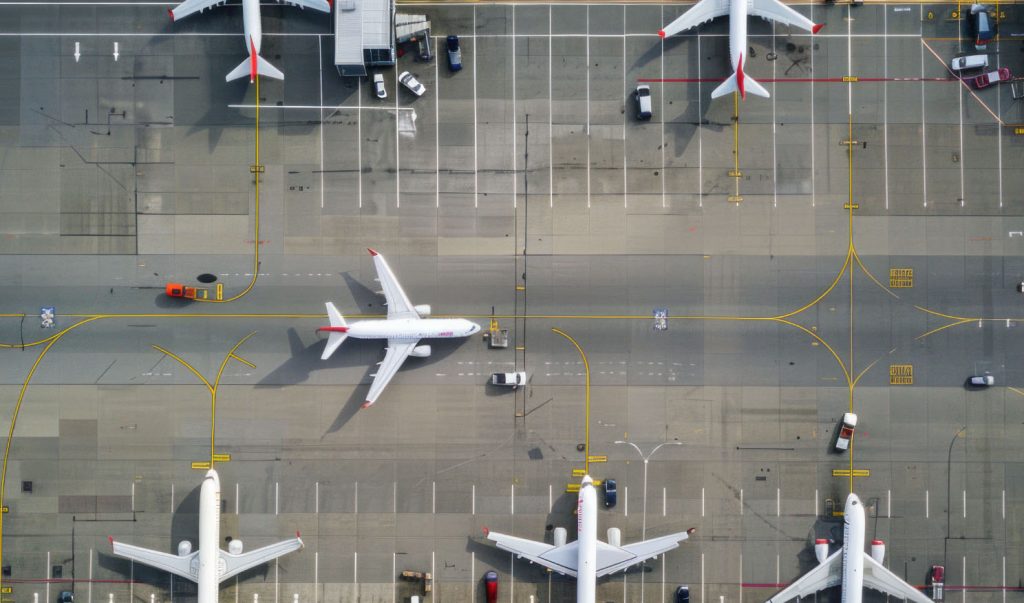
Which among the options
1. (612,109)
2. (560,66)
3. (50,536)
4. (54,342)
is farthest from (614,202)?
(50,536)

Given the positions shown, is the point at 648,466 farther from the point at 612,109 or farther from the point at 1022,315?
the point at 1022,315

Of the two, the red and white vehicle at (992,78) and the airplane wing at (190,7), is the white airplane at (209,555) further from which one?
the red and white vehicle at (992,78)

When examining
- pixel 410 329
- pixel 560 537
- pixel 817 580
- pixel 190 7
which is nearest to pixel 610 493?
pixel 560 537

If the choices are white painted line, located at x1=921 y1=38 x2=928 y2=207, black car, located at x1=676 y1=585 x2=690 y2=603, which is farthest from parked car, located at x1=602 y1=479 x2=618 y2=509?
white painted line, located at x1=921 y1=38 x2=928 y2=207

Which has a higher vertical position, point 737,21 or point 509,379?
point 737,21

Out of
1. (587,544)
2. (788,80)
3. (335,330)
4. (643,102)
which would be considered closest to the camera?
(587,544)

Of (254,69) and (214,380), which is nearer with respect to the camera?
(254,69)

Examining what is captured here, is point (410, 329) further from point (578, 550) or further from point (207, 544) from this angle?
point (207, 544)

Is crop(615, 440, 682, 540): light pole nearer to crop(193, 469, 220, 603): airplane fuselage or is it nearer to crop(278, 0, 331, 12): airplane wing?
crop(193, 469, 220, 603): airplane fuselage
